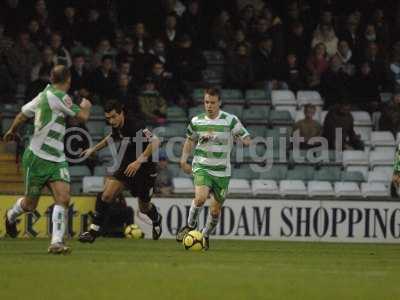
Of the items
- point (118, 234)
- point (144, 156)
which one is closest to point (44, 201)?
point (118, 234)

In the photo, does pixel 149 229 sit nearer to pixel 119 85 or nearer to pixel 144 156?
pixel 119 85

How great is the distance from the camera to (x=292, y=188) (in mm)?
21312

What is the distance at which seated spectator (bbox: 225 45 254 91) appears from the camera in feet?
74.5

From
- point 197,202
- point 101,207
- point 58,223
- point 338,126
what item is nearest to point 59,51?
point 338,126

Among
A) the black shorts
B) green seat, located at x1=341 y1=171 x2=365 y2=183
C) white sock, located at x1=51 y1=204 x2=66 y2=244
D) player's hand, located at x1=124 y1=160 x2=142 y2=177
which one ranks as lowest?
white sock, located at x1=51 y1=204 x2=66 y2=244

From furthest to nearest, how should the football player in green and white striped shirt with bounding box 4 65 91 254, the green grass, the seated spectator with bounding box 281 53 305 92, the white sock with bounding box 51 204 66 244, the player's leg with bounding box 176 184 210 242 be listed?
the seated spectator with bounding box 281 53 305 92, the player's leg with bounding box 176 184 210 242, the football player in green and white striped shirt with bounding box 4 65 91 254, the white sock with bounding box 51 204 66 244, the green grass

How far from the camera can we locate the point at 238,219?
67.2 feet

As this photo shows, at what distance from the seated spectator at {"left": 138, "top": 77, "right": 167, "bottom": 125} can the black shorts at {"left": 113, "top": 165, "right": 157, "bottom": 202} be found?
4.63 m

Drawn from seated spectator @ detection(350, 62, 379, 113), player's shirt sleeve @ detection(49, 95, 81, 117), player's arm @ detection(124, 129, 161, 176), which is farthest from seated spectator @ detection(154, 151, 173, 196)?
player's shirt sleeve @ detection(49, 95, 81, 117)

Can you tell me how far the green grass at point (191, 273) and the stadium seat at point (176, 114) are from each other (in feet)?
19.8

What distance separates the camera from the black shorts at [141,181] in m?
16.6

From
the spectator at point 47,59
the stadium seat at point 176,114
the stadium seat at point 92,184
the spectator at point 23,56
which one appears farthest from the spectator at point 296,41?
the stadium seat at point 92,184

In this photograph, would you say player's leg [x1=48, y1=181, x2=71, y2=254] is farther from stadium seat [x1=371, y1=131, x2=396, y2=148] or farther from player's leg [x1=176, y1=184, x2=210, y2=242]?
stadium seat [x1=371, y1=131, x2=396, y2=148]

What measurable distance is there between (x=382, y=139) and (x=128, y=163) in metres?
7.82
